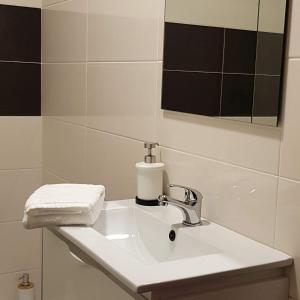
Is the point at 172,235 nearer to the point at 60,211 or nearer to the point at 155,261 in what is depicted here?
the point at 155,261

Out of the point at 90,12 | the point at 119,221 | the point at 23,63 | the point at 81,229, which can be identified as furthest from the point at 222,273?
the point at 23,63

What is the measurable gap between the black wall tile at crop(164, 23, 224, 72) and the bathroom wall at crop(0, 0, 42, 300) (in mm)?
1109

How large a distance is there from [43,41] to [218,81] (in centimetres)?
135

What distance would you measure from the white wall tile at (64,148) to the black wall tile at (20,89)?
4.2 inches

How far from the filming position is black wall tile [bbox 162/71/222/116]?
1378mm

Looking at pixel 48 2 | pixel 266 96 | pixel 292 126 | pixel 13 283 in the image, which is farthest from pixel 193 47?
pixel 13 283

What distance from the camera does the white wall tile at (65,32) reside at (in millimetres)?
2090

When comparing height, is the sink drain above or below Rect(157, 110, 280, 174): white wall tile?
below

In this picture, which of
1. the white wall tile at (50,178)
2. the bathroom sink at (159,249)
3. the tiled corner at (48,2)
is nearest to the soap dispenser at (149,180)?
the bathroom sink at (159,249)

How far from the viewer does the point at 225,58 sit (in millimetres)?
1333

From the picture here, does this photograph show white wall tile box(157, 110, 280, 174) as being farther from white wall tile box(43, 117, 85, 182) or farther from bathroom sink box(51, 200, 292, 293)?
white wall tile box(43, 117, 85, 182)

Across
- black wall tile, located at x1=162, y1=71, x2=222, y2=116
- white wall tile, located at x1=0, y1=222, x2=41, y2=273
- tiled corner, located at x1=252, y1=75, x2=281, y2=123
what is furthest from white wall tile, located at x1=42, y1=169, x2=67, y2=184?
tiled corner, located at x1=252, y1=75, x2=281, y2=123

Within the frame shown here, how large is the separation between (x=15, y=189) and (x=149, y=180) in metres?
1.18

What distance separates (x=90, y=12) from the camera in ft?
6.60
